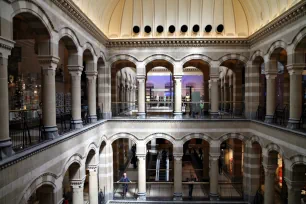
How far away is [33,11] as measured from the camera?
8.65 metres

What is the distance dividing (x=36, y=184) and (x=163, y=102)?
10750 millimetres

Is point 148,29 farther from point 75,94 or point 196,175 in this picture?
point 196,175

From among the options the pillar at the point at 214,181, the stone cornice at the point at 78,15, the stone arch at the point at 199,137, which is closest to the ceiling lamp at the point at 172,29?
the stone cornice at the point at 78,15

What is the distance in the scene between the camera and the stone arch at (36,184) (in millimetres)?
7875

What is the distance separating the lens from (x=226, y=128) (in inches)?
686

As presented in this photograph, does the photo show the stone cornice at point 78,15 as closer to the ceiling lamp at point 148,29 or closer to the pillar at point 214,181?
the ceiling lamp at point 148,29

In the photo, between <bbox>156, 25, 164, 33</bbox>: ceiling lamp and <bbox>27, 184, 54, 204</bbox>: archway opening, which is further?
<bbox>156, 25, 164, 33</bbox>: ceiling lamp

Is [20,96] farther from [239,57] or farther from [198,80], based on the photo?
[198,80]

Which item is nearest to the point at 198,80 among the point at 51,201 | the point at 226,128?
the point at 226,128

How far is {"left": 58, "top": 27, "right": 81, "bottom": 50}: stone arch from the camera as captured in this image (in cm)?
1083

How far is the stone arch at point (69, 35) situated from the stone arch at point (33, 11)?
76 centimetres

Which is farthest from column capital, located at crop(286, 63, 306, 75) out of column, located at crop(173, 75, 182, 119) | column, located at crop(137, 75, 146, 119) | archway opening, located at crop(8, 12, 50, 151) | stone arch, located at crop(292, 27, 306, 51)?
archway opening, located at crop(8, 12, 50, 151)

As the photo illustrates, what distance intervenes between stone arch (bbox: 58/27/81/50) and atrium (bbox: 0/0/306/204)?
0.37ft

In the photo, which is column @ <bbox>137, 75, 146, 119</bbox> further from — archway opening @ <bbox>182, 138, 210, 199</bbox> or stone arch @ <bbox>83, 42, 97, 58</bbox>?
archway opening @ <bbox>182, 138, 210, 199</bbox>
